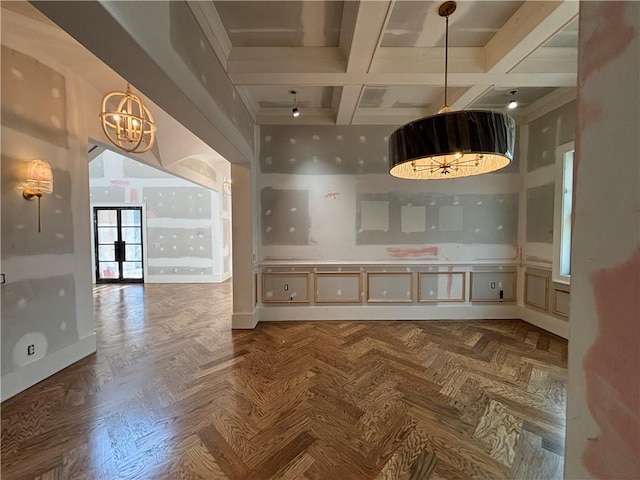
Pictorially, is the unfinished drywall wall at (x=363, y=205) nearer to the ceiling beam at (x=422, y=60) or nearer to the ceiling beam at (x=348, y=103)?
the ceiling beam at (x=348, y=103)

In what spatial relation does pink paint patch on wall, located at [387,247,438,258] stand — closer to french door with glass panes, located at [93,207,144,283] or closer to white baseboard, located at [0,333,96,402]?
white baseboard, located at [0,333,96,402]

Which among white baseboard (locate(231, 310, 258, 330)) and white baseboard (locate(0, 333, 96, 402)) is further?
white baseboard (locate(231, 310, 258, 330))

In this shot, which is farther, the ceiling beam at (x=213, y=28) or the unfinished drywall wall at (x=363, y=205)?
the unfinished drywall wall at (x=363, y=205)

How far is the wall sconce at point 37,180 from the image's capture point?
2510 mm

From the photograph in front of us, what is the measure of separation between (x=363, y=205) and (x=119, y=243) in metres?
7.63

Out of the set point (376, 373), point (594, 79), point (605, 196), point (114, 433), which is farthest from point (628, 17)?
point (114, 433)

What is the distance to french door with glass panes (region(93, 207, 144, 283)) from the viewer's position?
7.86 meters

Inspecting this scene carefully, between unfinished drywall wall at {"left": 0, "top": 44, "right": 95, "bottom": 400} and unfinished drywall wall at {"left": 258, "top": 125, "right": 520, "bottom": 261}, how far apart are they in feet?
7.23

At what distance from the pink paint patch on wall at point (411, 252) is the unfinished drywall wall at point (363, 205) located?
0.05 ft

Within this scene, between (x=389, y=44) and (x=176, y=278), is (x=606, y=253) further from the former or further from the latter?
(x=176, y=278)

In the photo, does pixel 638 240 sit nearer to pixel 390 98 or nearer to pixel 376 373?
pixel 376 373

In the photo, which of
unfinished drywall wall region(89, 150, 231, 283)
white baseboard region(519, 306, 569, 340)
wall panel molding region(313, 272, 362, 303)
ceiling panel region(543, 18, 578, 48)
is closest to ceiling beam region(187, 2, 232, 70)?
ceiling panel region(543, 18, 578, 48)

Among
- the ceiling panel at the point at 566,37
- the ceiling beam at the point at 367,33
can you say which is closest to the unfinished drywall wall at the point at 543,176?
the ceiling panel at the point at 566,37

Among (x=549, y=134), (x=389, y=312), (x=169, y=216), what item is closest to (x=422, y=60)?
(x=549, y=134)
